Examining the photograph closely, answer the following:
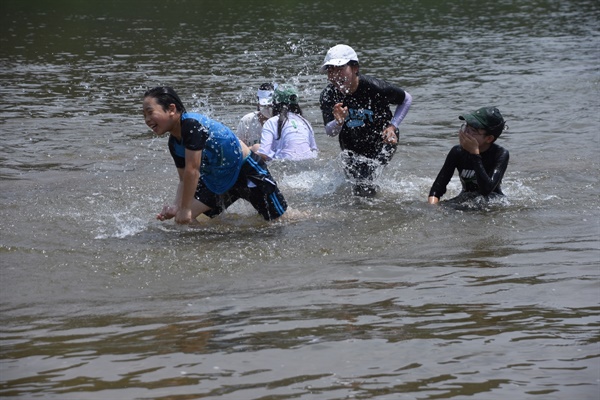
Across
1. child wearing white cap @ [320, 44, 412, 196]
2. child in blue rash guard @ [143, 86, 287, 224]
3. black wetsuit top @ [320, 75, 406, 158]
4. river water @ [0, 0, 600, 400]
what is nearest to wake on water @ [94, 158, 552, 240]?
river water @ [0, 0, 600, 400]

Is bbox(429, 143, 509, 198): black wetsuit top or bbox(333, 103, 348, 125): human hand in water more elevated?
bbox(333, 103, 348, 125): human hand in water

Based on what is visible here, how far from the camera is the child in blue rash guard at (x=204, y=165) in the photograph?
23.0ft

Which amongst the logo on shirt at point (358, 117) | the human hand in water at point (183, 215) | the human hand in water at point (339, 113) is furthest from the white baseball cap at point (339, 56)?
the human hand in water at point (183, 215)

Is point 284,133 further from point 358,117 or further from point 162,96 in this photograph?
point 162,96

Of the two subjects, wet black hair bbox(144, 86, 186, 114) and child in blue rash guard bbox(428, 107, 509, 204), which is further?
child in blue rash guard bbox(428, 107, 509, 204)

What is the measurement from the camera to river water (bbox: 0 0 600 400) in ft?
15.6

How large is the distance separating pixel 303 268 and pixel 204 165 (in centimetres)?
128

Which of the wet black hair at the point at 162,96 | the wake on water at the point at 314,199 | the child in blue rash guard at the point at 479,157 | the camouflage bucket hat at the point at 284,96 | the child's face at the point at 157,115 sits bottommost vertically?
the wake on water at the point at 314,199

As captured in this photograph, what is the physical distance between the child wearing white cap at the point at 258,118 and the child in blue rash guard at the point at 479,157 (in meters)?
2.46

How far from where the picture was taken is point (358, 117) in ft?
29.3

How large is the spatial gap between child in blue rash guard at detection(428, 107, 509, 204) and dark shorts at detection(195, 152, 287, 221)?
146 centimetres

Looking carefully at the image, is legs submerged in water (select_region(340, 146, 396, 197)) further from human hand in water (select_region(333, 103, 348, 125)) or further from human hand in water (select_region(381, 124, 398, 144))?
human hand in water (select_region(333, 103, 348, 125))

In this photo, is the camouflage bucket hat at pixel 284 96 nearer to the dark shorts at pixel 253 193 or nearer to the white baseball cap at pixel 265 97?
the white baseball cap at pixel 265 97

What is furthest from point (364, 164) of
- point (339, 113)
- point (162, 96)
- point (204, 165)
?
point (162, 96)
